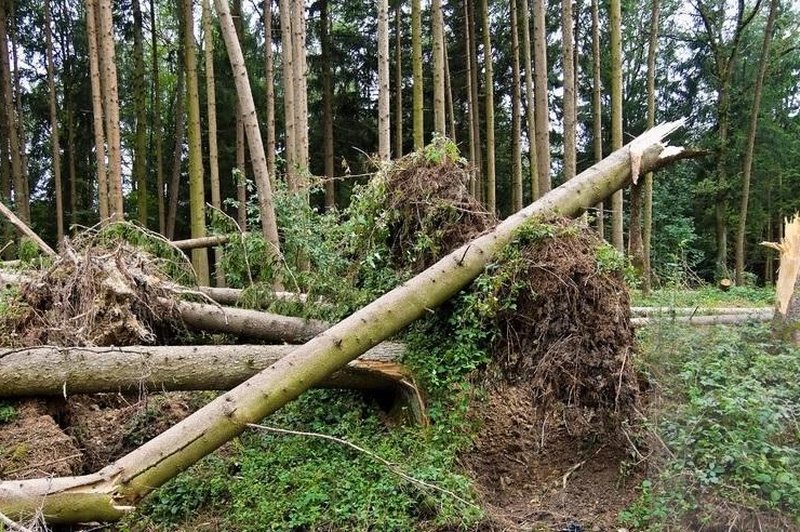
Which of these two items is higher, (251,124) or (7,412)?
(251,124)

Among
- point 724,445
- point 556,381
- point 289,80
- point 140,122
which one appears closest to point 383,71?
point 289,80

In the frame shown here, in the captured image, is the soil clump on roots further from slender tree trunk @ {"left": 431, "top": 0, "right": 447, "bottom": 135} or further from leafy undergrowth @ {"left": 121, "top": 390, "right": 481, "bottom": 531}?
slender tree trunk @ {"left": 431, "top": 0, "right": 447, "bottom": 135}

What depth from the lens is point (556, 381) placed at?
3.75m

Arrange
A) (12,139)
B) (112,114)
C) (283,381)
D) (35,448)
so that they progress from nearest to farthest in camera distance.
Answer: (283,381), (35,448), (112,114), (12,139)

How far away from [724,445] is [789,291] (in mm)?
3237

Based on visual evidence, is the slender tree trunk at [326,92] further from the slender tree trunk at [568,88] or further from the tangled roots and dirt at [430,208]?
the tangled roots and dirt at [430,208]

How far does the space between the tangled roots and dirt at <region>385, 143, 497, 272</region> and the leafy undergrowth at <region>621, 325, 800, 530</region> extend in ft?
6.15

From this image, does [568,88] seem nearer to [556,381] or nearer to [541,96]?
[541,96]

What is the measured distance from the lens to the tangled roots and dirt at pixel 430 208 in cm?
464

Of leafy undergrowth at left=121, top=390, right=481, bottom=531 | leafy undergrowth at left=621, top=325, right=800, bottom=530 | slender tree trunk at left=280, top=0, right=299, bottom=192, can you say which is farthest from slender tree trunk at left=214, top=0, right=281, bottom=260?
leafy undergrowth at left=621, top=325, right=800, bottom=530

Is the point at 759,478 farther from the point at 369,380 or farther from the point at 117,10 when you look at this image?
the point at 117,10

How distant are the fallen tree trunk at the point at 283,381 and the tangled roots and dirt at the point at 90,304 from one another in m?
1.71

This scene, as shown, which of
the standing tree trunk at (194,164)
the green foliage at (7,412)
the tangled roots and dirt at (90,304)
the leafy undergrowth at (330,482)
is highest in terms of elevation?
the standing tree trunk at (194,164)

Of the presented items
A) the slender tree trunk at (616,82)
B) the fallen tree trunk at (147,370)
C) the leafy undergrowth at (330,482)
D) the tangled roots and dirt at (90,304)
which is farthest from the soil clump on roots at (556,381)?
the slender tree trunk at (616,82)
